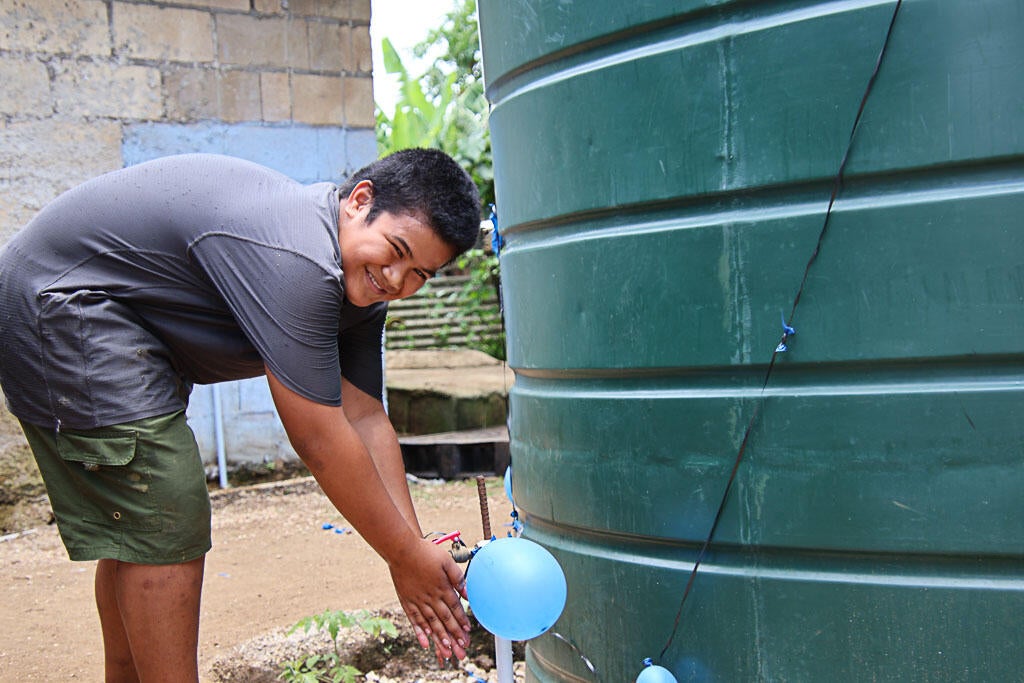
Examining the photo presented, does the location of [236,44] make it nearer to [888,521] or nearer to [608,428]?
[608,428]

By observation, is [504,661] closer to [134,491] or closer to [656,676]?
[656,676]

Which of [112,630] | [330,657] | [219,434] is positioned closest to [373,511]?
[112,630]

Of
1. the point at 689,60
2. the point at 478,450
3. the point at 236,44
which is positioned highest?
the point at 236,44

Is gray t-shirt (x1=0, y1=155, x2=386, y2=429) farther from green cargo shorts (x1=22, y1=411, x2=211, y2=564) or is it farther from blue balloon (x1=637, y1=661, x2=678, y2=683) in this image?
blue balloon (x1=637, y1=661, x2=678, y2=683)

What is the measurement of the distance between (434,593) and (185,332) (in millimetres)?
678

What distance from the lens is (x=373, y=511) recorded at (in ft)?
5.37

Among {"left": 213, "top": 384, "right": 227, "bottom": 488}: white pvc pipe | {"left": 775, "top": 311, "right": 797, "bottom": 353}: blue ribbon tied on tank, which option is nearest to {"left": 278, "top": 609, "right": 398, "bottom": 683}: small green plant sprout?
{"left": 775, "top": 311, "right": 797, "bottom": 353}: blue ribbon tied on tank

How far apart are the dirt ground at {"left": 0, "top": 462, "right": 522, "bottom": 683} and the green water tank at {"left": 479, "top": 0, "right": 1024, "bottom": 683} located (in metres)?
1.43

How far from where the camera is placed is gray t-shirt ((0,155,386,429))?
1.64 meters

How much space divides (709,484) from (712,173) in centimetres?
43

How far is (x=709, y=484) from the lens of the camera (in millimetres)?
1335

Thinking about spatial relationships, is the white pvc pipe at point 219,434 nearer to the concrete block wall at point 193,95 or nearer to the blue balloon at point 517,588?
the concrete block wall at point 193,95

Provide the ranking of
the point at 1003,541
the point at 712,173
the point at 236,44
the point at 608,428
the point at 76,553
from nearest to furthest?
the point at 1003,541 → the point at 712,173 → the point at 608,428 → the point at 76,553 → the point at 236,44

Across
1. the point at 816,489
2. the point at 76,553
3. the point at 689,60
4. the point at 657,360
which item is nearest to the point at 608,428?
the point at 657,360
